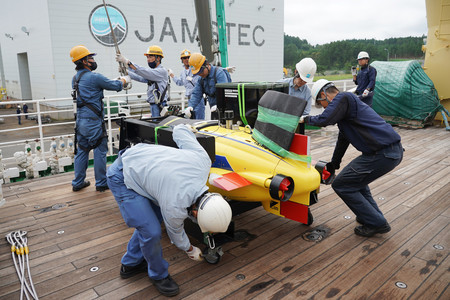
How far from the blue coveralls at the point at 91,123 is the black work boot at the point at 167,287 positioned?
2655 mm

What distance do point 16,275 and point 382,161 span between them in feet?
11.1

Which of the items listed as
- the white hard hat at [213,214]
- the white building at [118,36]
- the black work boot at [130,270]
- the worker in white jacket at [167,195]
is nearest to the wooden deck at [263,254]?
the black work boot at [130,270]

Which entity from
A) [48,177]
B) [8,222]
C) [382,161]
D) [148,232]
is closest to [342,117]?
[382,161]

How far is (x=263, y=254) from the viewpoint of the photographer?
3.19 meters

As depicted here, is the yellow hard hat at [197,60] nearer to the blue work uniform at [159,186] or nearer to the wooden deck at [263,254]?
the wooden deck at [263,254]

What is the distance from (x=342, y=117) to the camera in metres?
3.17

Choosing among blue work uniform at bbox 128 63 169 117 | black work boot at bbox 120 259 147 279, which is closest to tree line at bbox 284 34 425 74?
blue work uniform at bbox 128 63 169 117

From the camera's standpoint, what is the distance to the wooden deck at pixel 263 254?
2.66 meters

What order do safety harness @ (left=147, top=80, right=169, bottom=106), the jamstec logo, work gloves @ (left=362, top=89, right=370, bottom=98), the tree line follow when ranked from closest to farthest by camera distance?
safety harness @ (left=147, top=80, right=169, bottom=106) < work gloves @ (left=362, top=89, right=370, bottom=98) < the jamstec logo < the tree line

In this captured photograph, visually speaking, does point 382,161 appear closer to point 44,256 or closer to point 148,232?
point 148,232

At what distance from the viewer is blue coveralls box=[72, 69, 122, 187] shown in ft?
15.2

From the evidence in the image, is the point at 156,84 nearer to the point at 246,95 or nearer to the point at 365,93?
the point at 246,95

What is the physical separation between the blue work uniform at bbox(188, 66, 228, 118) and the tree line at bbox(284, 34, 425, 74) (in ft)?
153

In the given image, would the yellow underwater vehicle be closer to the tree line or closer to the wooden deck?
the wooden deck
